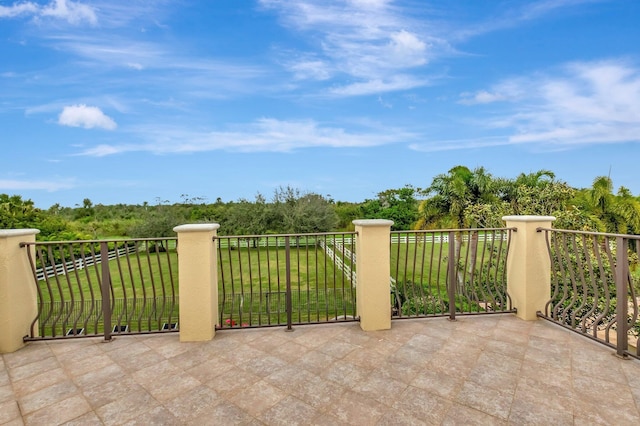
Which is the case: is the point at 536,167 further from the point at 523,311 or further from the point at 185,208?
the point at 185,208

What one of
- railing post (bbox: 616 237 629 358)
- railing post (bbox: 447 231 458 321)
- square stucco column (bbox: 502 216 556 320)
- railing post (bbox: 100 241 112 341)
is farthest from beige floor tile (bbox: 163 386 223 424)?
square stucco column (bbox: 502 216 556 320)

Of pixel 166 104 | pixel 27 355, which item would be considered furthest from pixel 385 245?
pixel 166 104

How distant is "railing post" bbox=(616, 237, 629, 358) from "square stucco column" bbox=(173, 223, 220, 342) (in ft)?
11.9

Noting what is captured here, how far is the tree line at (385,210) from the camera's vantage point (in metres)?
9.84

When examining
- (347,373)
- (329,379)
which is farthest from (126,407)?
(347,373)

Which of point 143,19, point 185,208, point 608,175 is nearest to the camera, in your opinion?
point 143,19

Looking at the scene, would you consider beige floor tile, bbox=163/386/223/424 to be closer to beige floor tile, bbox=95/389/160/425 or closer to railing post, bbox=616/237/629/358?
beige floor tile, bbox=95/389/160/425

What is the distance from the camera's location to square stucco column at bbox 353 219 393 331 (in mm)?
3193

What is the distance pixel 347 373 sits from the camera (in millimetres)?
2291

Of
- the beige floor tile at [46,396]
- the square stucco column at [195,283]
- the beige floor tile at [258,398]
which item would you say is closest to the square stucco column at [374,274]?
the beige floor tile at [258,398]

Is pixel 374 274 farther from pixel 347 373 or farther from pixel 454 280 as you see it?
pixel 347 373

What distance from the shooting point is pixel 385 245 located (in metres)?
3.24

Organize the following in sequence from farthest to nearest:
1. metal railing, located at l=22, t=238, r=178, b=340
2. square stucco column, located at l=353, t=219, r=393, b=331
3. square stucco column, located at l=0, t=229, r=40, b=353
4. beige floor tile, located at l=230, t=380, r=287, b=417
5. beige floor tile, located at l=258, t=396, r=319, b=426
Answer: square stucco column, located at l=353, t=219, r=393, b=331, metal railing, located at l=22, t=238, r=178, b=340, square stucco column, located at l=0, t=229, r=40, b=353, beige floor tile, located at l=230, t=380, r=287, b=417, beige floor tile, located at l=258, t=396, r=319, b=426

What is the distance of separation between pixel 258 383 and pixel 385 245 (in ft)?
5.92
